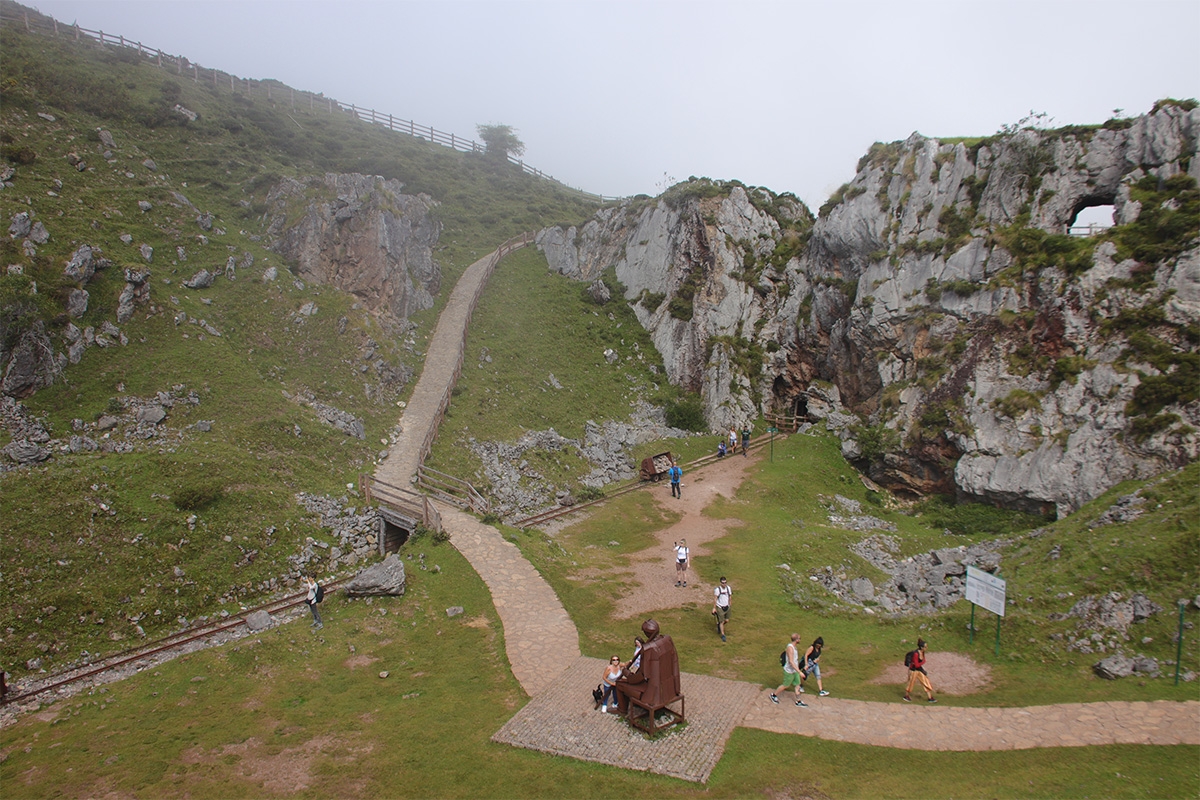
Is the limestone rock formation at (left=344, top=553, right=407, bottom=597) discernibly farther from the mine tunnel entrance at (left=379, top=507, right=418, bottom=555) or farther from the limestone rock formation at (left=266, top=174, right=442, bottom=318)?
the limestone rock formation at (left=266, top=174, right=442, bottom=318)

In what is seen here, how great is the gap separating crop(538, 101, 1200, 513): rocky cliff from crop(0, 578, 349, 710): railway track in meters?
28.8

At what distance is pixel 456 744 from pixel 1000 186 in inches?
1448

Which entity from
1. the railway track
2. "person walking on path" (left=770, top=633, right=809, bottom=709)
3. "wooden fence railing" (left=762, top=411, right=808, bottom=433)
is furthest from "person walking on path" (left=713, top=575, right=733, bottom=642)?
"wooden fence railing" (left=762, top=411, right=808, bottom=433)

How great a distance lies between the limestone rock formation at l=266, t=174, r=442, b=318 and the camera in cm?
3712

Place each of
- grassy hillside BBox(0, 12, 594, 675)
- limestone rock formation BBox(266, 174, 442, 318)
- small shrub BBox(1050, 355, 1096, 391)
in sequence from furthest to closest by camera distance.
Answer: limestone rock formation BBox(266, 174, 442, 318) < small shrub BBox(1050, 355, 1096, 391) < grassy hillside BBox(0, 12, 594, 675)

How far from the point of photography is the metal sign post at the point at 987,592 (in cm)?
1392

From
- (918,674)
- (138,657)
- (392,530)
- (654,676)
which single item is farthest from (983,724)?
(138,657)

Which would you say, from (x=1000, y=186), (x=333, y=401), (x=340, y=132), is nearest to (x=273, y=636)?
(x=333, y=401)

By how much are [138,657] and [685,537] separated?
63.2 feet

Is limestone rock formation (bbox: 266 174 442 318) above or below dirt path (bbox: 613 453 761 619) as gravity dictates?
above

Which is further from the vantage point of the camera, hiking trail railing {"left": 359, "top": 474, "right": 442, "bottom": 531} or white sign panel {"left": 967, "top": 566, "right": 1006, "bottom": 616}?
hiking trail railing {"left": 359, "top": 474, "right": 442, "bottom": 531}

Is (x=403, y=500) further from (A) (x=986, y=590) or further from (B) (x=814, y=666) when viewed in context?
(A) (x=986, y=590)

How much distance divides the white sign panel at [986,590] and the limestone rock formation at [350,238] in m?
35.9

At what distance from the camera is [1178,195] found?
25.4m
